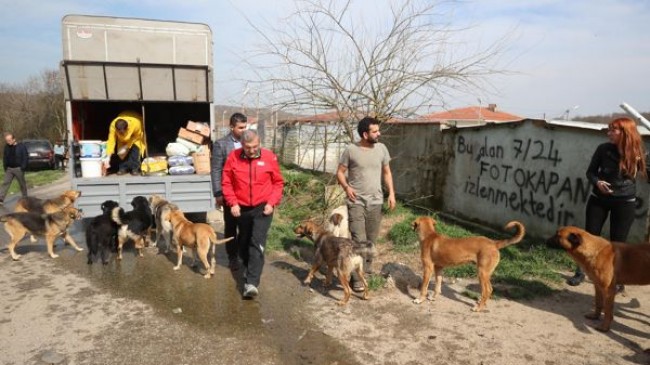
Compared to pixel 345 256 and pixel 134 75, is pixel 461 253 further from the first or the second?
pixel 134 75

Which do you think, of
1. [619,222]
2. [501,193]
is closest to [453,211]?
[501,193]

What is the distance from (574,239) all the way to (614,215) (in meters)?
1.01

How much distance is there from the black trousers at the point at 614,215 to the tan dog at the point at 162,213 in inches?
220

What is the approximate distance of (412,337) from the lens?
156 inches

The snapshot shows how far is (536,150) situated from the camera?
7.16m

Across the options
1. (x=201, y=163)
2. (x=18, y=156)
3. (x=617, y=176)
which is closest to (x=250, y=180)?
(x=201, y=163)

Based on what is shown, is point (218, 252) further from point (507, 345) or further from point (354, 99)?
point (507, 345)

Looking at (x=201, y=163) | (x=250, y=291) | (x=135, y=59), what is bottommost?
(x=250, y=291)

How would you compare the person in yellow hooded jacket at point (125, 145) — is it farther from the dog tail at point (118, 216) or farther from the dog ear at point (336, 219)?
the dog ear at point (336, 219)

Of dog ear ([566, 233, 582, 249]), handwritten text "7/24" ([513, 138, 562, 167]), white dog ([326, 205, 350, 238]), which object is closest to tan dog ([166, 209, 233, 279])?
white dog ([326, 205, 350, 238])

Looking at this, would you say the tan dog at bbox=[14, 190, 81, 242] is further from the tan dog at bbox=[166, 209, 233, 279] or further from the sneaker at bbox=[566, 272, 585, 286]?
the sneaker at bbox=[566, 272, 585, 286]

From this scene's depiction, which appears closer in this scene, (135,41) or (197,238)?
(197,238)

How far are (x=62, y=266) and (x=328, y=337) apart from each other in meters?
4.40

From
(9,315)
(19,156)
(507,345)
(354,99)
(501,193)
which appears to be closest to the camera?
(507,345)
